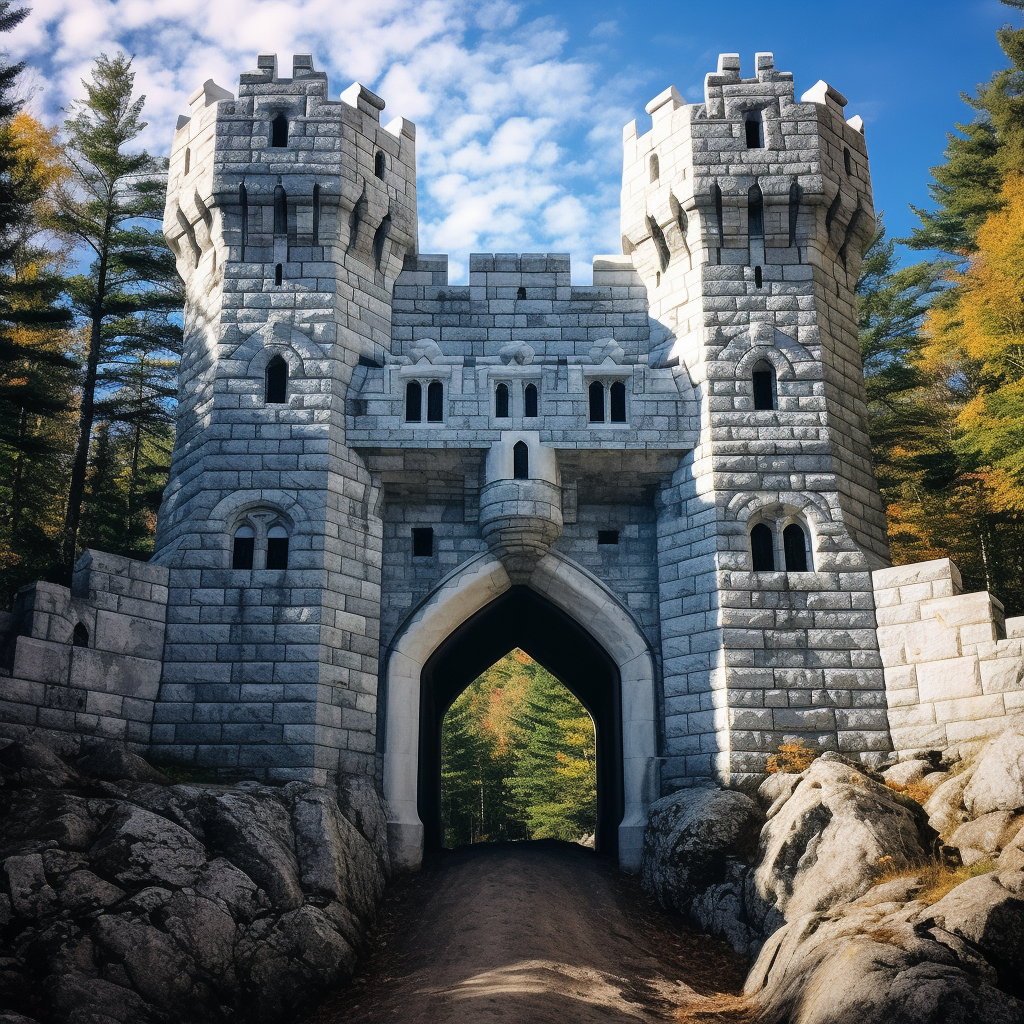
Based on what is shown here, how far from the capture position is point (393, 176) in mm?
17312

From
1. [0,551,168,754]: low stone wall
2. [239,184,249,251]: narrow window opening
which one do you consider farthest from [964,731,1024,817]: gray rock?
[239,184,249,251]: narrow window opening

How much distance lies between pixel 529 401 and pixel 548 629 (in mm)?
4640

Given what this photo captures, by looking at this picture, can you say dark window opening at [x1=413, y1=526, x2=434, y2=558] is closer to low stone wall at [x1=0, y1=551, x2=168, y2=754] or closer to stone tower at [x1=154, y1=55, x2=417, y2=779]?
stone tower at [x1=154, y1=55, x2=417, y2=779]

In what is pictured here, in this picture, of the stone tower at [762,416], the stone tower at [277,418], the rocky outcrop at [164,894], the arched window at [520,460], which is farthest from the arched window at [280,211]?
the rocky outcrop at [164,894]

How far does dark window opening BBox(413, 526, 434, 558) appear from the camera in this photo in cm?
1630

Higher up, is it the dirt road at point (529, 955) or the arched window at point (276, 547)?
the arched window at point (276, 547)

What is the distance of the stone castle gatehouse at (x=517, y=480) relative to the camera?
1412 centimetres

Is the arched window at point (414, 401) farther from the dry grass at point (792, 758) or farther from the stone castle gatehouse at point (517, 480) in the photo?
the dry grass at point (792, 758)

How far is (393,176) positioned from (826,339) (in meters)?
6.98

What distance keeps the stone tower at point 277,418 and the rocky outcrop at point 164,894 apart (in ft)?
5.08

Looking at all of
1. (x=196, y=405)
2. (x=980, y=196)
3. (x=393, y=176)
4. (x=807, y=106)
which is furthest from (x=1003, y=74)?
(x=196, y=405)

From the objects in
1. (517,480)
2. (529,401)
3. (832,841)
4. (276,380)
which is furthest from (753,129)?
(832,841)

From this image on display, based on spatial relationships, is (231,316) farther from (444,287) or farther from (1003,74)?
(1003,74)

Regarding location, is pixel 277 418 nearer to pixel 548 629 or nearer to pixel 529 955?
pixel 548 629
